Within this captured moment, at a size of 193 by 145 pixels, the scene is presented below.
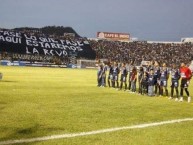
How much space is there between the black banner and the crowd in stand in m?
5.20

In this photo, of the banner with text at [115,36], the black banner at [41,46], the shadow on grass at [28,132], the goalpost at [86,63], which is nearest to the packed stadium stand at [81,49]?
the black banner at [41,46]

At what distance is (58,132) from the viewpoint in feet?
34.0

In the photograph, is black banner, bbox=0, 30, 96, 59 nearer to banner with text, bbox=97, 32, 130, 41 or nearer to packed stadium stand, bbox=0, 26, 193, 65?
packed stadium stand, bbox=0, 26, 193, 65

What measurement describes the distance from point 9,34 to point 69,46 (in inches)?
568

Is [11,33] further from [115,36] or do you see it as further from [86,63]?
[115,36]

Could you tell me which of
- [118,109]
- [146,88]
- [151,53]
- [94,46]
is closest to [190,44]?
[151,53]

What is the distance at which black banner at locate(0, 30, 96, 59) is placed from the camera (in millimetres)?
74938

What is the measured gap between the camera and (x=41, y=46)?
7919cm

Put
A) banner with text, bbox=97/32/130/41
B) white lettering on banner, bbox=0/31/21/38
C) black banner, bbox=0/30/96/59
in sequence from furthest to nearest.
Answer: banner with text, bbox=97/32/130/41
white lettering on banner, bbox=0/31/21/38
black banner, bbox=0/30/96/59

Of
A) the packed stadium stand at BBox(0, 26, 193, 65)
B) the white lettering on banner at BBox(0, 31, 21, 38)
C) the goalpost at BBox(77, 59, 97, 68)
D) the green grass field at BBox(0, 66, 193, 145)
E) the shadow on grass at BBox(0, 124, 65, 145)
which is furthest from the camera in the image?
the goalpost at BBox(77, 59, 97, 68)

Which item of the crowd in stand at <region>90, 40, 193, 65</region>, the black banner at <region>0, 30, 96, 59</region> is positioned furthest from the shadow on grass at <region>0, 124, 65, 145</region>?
the crowd in stand at <region>90, 40, 193, 65</region>

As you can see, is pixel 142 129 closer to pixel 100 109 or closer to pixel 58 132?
pixel 58 132

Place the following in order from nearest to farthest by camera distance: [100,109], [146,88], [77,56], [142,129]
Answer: [142,129] < [100,109] < [146,88] < [77,56]

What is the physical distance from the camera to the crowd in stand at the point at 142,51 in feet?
296
